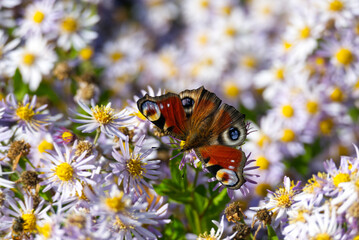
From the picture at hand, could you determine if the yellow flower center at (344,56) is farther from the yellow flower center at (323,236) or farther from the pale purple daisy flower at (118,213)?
the pale purple daisy flower at (118,213)

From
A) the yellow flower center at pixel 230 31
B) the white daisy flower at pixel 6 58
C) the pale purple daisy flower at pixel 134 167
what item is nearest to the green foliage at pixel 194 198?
the pale purple daisy flower at pixel 134 167

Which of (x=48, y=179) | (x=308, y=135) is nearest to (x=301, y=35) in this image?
(x=308, y=135)

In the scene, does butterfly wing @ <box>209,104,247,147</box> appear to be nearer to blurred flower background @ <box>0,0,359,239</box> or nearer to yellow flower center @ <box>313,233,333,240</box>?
blurred flower background @ <box>0,0,359,239</box>

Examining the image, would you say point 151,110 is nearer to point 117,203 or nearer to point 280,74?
point 117,203

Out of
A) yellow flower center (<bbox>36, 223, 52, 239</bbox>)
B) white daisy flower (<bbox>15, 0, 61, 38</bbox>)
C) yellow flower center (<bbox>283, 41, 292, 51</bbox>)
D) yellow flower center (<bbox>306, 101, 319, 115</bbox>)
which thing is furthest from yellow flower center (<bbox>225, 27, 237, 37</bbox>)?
yellow flower center (<bbox>36, 223, 52, 239</bbox>)

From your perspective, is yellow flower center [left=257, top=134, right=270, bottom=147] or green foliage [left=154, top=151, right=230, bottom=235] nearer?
green foliage [left=154, top=151, right=230, bottom=235]

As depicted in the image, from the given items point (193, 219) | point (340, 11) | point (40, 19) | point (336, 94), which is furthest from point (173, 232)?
point (340, 11)
